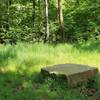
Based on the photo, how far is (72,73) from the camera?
577cm

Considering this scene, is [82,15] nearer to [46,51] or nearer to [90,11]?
[90,11]

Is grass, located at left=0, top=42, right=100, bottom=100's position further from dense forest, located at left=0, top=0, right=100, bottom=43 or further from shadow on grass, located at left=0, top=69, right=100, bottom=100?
dense forest, located at left=0, top=0, right=100, bottom=43

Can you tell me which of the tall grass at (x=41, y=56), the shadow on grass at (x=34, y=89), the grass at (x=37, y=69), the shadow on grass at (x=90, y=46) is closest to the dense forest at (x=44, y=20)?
the shadow on grass at (x=90, y=46)

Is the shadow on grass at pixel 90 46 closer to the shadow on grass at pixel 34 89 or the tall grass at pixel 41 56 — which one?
the tall grass at pixel 41 56

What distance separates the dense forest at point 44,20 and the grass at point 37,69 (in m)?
9.93

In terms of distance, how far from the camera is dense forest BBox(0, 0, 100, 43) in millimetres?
18969

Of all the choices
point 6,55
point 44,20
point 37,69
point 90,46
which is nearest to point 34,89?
point 37,69

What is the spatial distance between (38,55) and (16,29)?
39.5 ft

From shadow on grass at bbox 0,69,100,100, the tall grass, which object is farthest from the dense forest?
shadow on grass at bbox 0,69,100,100

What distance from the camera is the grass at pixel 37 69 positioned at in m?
5.30

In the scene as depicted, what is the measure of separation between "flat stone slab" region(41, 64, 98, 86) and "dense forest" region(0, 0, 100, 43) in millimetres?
12187

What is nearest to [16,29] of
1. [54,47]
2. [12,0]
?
[12,0]

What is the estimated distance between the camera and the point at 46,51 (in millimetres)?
8312

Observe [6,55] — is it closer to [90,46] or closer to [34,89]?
[34,89]
